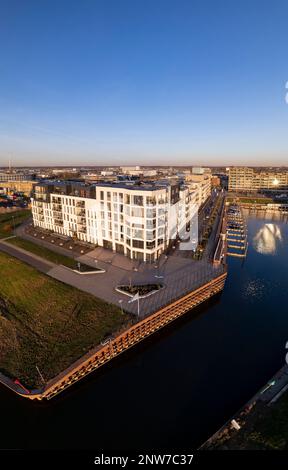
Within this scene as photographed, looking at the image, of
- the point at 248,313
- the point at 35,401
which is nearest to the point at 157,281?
the point at 248,313

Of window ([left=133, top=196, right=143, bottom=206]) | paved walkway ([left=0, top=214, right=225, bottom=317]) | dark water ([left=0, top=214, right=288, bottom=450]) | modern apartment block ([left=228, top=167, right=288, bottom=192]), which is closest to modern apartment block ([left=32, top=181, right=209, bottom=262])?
window ([left=133, top=196, right=143, bottom=206])

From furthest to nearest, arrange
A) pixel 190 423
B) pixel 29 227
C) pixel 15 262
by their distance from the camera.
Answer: pixel 29 227
pixel 15 262
pixel 190 423

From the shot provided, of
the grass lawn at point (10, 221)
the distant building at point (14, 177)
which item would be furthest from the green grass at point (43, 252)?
the distant building at point (14, 177)

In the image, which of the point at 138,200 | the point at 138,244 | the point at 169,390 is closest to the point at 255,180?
the point at 138,244

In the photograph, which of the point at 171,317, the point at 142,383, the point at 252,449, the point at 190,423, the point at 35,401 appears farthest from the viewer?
the point at 171,317

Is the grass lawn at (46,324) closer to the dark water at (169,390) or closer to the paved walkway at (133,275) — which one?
the paved walkway at (133,275)

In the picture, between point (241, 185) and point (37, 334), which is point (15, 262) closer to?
point (37, 334)
